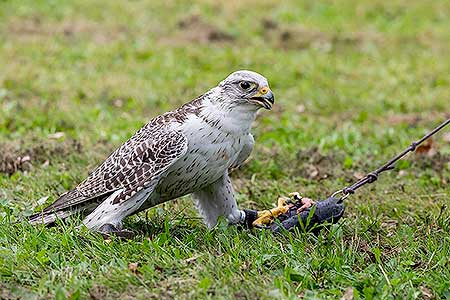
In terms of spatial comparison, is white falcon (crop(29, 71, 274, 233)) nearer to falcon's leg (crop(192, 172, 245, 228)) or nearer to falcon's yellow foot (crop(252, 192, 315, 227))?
falcon's leg (crop(192, 172, 245, 228))

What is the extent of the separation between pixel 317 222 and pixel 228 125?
0.77 metres

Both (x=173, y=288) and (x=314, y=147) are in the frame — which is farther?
(x=314, y=147)

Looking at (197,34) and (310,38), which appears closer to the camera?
(197,34)

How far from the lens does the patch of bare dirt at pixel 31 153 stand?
6934 millimetres

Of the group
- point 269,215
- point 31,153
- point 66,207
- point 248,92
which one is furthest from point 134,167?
point 31,153

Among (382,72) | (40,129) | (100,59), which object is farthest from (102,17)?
(40,129)

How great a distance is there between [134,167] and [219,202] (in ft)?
2.20

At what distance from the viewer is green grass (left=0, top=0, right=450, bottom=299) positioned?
4402 mm

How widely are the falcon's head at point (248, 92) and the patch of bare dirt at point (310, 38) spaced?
802 cm

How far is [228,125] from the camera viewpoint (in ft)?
16.7

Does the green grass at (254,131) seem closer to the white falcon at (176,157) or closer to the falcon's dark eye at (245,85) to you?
the white falcon at (176,157)

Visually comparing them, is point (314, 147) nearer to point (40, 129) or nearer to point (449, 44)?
point (40, 129)

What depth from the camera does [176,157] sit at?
4.96 meters

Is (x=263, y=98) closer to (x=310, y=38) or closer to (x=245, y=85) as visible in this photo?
(x=245, y=85)
